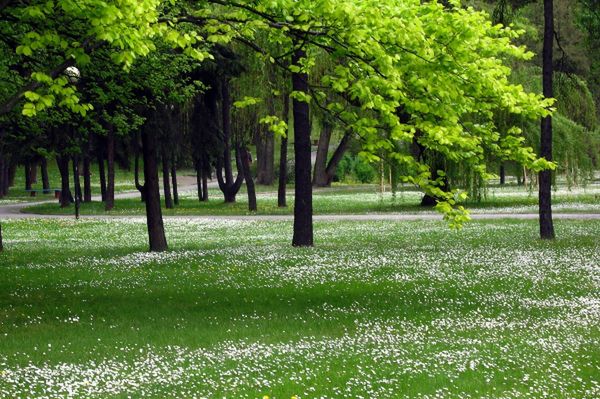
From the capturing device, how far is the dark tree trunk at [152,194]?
22.2 meters

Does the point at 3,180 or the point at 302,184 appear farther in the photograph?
the point at 3,180

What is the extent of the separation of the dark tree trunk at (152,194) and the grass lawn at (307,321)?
630 millimetres

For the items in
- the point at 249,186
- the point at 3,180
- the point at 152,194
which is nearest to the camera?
the point at 152,194

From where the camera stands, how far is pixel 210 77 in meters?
33.9

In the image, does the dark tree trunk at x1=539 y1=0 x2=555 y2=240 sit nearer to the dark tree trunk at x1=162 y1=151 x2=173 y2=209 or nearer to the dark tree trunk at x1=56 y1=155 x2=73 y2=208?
the dark tree trunk at x1=162 y1=151 x2=173 y2=209

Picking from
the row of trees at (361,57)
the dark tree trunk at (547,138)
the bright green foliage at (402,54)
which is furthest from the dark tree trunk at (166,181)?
the bright green foliage at (402,54)

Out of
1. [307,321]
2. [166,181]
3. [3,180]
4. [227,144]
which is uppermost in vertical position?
[227,144]

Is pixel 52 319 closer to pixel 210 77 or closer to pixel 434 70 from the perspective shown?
pixel 434 70

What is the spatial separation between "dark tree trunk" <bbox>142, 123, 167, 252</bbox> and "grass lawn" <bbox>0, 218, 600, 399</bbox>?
630mm

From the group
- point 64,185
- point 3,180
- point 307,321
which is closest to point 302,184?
point 307,321

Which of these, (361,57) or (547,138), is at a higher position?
(361,57)

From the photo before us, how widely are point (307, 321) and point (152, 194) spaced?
34.5 feet

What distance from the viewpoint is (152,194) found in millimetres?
22188

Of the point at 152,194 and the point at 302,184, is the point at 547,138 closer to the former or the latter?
the point at 302,184
